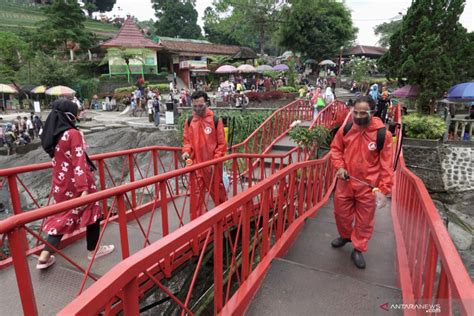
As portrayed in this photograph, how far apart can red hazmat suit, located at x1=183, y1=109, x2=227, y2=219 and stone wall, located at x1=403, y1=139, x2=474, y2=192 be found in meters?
9.42

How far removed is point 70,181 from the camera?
9.42 ft

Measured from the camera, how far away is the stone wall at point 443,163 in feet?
35.3

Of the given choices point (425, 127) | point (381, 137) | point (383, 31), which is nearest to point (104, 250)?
point (381, 137)

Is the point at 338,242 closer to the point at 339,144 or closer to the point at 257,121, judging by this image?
the point at 339,144

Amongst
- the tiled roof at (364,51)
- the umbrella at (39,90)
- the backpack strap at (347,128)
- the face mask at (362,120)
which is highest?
the tiled roof at (364,51)

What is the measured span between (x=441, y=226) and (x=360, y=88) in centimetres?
2353

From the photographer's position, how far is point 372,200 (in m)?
3.06

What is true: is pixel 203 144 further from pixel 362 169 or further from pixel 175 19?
pixel 175 19

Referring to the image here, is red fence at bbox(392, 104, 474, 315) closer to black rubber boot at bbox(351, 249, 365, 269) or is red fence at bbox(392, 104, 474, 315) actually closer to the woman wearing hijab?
black rubber boot at bbox(351, 249, 365, 269)

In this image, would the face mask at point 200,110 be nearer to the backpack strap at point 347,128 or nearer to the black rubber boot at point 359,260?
the backpack strap at point 347,128

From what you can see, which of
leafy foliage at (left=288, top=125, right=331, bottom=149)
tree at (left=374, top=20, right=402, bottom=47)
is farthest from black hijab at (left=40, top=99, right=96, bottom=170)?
tree at (left=374, top=20, right=402, bottom=47)

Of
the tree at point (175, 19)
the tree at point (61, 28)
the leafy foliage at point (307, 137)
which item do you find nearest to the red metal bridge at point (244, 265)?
the leafy foliage at point (307, 137)

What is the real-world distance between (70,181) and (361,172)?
8.89 ft

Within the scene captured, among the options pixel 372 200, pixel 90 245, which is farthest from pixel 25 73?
pixel 372 200
